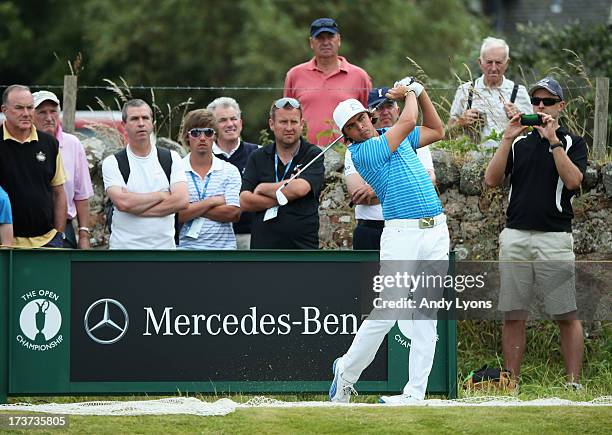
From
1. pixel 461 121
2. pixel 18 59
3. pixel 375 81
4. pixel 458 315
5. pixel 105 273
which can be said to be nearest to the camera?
pixel 105 273

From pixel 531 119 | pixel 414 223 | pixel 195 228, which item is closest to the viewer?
pixel 414 223

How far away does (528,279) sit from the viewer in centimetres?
1080

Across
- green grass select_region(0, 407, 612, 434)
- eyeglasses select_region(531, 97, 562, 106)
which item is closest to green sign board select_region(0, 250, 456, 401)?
green grass select_region(0, 407, 612, 434)

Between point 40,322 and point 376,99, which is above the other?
point 376,99

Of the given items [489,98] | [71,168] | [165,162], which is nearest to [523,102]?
[489,98]

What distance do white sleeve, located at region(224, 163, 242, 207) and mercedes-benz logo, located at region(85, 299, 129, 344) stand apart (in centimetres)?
186

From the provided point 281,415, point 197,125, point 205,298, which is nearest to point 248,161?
point 197,125

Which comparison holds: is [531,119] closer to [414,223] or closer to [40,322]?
[414,223]

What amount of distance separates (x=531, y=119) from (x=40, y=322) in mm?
3857

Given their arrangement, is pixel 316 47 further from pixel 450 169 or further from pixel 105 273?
pixel 105 273

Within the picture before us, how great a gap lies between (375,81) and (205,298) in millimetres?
20486

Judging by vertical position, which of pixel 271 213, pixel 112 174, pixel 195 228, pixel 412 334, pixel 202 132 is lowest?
pixel 412 334

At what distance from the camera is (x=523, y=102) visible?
12.0 metres

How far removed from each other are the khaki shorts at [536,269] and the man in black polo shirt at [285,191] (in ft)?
4.89
